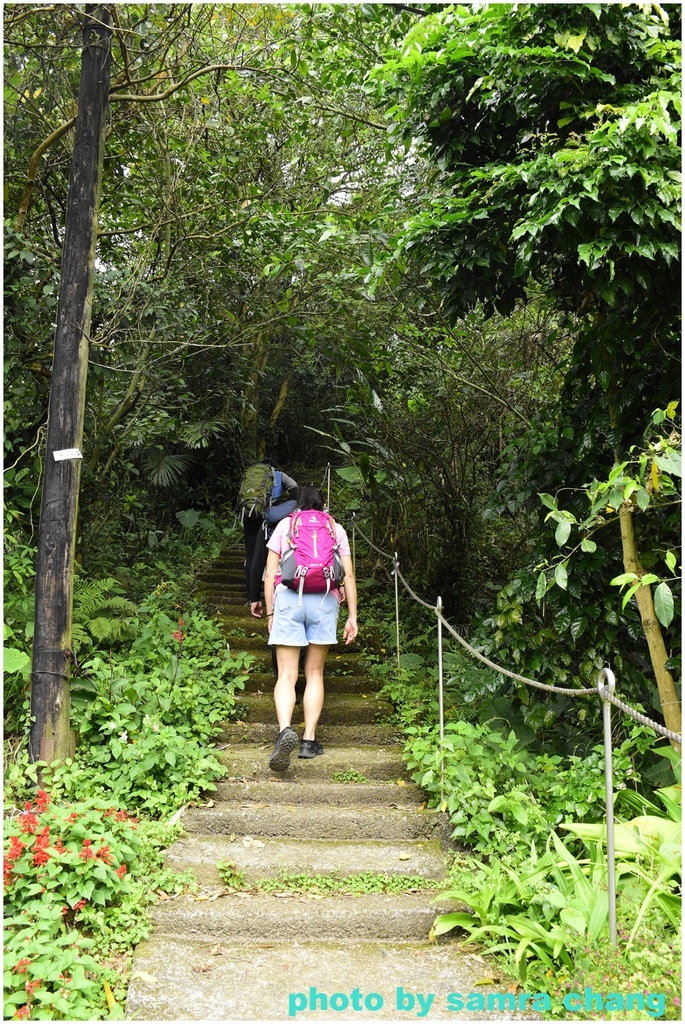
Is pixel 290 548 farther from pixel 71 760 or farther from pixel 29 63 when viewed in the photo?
pixel 29 63

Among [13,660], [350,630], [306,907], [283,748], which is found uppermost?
[350,630]

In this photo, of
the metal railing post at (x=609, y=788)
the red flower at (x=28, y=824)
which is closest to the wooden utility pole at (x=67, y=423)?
the red flower at (x=28, y=824)

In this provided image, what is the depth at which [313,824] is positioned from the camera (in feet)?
13.7

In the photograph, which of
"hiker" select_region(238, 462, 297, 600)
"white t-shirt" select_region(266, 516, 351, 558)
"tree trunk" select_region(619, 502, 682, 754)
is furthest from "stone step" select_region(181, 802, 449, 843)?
"hiker" select_region(238, 462, 297, 600)

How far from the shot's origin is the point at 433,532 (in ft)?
25.5

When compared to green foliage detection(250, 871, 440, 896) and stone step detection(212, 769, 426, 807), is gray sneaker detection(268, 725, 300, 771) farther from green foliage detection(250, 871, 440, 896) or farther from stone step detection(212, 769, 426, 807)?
green foliage detection(250, 871, 440, 896)

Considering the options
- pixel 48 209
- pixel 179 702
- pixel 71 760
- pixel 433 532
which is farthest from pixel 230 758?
pixel 48 209

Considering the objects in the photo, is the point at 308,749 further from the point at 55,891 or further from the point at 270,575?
the point at 55,891

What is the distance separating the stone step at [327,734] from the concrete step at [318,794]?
628 millimetres

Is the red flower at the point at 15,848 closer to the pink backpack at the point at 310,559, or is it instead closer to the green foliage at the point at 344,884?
the green foliage at the point at 344,884

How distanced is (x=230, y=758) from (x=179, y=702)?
0.50 meters

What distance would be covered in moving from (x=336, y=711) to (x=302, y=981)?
264 cm

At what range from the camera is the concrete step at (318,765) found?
4.70 metres

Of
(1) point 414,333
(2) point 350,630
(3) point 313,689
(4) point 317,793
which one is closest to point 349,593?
(2) point 350,630
